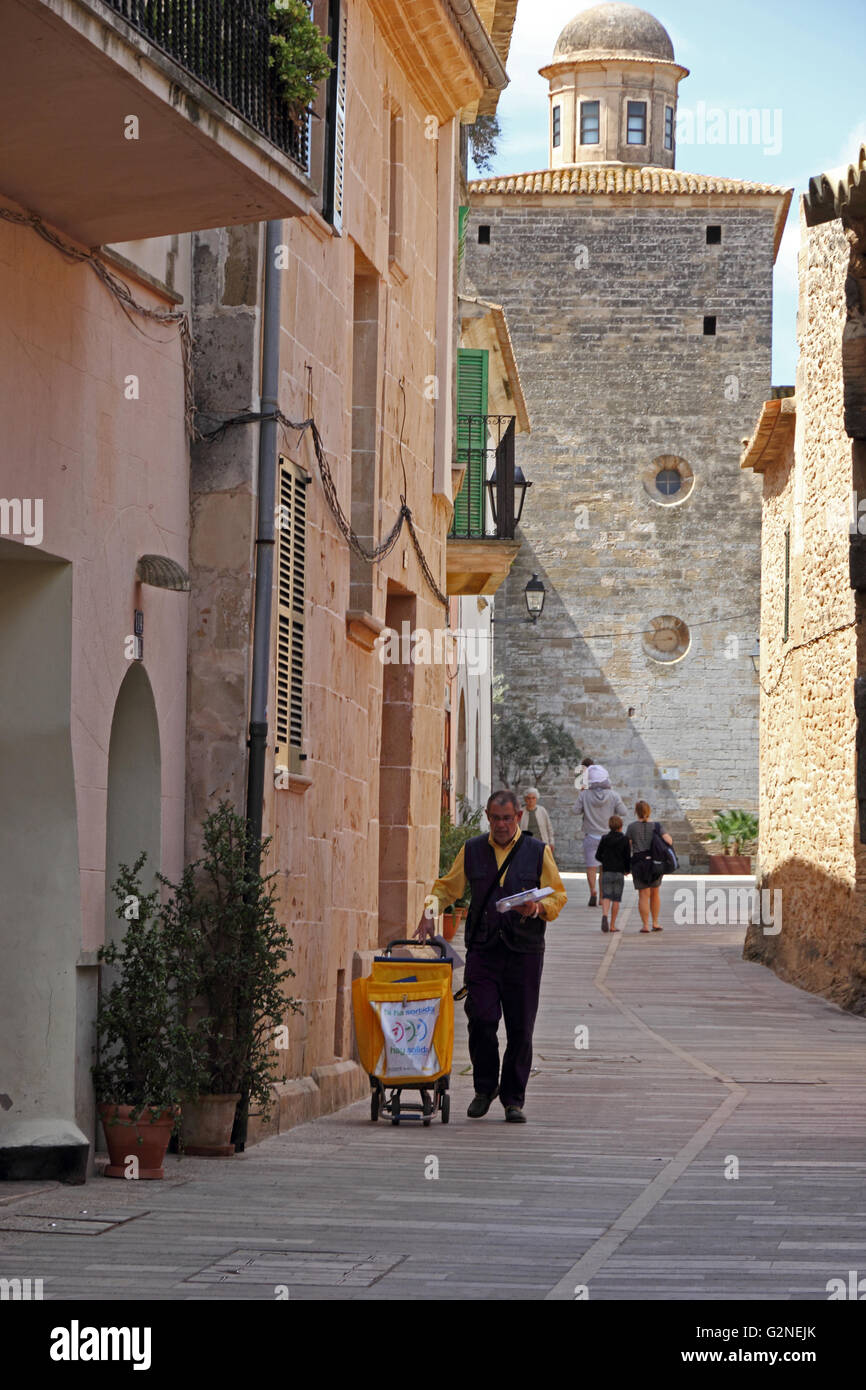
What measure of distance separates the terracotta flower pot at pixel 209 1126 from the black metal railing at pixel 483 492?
11014 mm

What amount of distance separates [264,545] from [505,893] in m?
2.34

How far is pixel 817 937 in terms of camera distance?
20312 millimetres

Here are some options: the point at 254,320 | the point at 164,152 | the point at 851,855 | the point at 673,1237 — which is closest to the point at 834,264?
the point at 851,855

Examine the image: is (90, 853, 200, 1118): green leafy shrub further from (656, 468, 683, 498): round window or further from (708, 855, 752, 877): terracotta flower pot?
(656, 468, 683, 498): round window

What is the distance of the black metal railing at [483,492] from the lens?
21.2 metres

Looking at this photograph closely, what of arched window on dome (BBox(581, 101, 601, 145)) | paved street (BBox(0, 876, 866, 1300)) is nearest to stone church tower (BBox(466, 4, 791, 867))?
arched window on dome (BBox(581, 101, 601, 145))

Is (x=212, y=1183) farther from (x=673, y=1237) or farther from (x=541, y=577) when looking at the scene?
(x=541, y=577)

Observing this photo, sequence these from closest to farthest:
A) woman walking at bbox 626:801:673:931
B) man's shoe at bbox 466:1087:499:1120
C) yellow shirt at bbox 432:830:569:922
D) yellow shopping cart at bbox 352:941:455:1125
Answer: yellow shopping cart at bbox 352:941:455:1125
yellow shirt at bbox 432:830:569:922
man's shoe at bbox 466:1087:499:1120
woman walking at bbox 626:801:673:931

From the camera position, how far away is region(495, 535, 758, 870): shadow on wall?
143 ft

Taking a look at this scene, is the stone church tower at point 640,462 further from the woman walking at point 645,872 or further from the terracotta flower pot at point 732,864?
the woman walking at point 645,872

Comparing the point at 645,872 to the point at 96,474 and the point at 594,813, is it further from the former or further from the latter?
the point at 96,474

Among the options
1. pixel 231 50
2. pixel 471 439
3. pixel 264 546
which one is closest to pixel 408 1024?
pixel 264 546

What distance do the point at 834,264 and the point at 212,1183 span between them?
1351 cm

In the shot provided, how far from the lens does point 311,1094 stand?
11.6m
